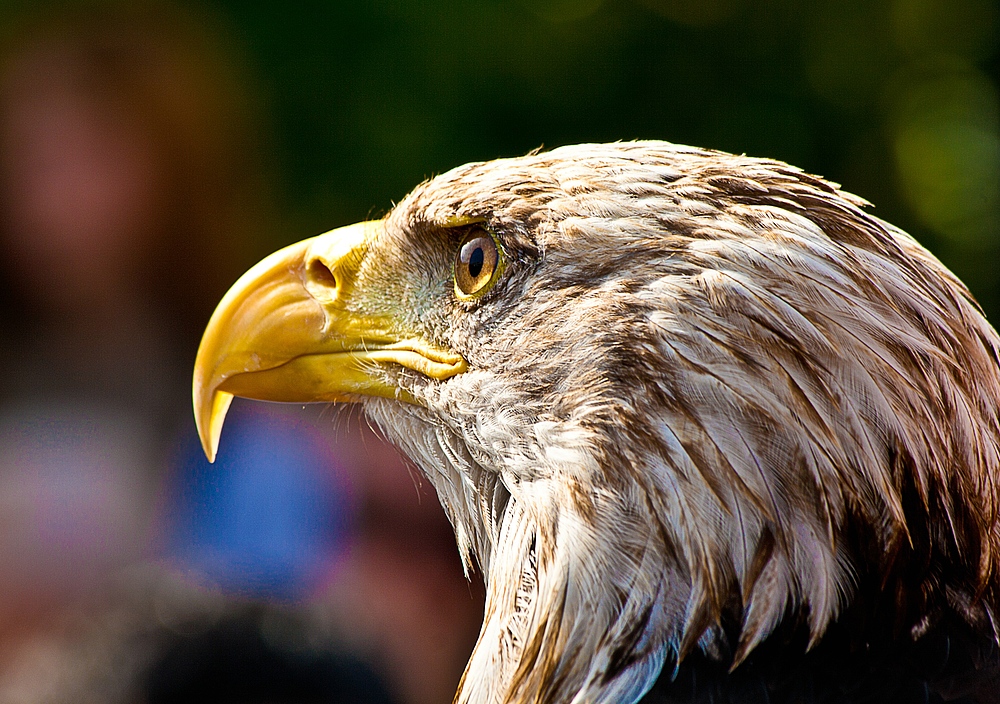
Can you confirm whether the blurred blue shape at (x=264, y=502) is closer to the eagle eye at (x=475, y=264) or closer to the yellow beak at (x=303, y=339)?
the yellow beak at (x=303, y=339)

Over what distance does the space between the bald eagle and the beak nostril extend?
1.37ft

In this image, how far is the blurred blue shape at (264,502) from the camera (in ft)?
10.8

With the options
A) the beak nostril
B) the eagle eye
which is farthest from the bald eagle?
the beak nostril

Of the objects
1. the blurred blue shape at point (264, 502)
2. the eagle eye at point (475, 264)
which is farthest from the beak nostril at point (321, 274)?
the blurred blue shape at point (264, 502)

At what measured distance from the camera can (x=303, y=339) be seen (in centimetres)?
196

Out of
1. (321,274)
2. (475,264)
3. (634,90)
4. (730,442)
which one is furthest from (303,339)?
(634,90)

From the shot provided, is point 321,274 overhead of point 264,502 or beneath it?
overhead

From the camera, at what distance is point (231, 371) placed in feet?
6.48

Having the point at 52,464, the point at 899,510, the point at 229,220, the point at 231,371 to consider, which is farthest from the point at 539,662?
the point at 229,220

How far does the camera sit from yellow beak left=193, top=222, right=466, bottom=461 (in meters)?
1.95

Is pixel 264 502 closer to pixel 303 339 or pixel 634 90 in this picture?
pixel 303 339

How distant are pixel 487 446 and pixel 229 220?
8.40 feet

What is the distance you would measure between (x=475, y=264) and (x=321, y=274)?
0.37 m

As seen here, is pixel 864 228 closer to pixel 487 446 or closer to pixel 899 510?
pixel 899 510
